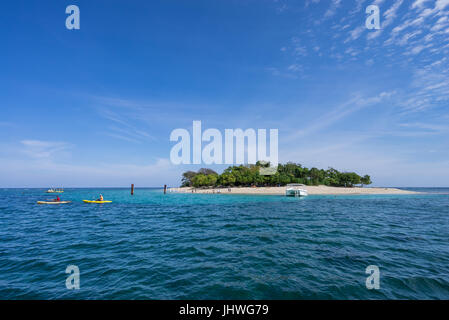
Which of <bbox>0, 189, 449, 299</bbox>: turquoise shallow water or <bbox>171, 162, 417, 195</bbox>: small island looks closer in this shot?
<bbox>0, 189, 449, 299</bbox>: turquoise shallow water

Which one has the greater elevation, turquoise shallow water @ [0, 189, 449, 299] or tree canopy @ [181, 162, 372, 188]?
tree canopy @ [181, 162, 372, 188]

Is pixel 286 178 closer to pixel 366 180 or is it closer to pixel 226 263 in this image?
pixel 366 180

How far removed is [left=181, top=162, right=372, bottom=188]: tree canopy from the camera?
302ft

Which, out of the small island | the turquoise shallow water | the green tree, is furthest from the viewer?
the green tree

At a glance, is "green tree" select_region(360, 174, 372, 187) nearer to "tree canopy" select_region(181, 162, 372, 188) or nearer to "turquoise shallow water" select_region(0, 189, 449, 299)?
"tree canopy" select_region(181, 162, 372, 188)

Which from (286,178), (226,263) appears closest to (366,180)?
(286,178)

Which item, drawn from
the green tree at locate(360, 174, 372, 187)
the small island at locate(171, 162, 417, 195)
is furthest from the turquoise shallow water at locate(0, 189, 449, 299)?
the green tree at locate(360, 174, 372, 187)

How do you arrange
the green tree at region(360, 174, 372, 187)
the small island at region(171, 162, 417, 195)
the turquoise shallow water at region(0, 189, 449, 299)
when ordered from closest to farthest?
the turquoise shallow water at region(0, 189, 449, 299), the small island at region(171, 162, 417, 195), the green tree at region(360, 174, 372, 187)

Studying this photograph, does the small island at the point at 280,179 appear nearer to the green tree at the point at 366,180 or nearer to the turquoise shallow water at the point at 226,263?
the green tree at the point at 366,180

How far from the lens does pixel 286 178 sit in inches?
3548

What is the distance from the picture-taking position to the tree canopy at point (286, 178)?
302ft

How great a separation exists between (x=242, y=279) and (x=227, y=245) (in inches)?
184
